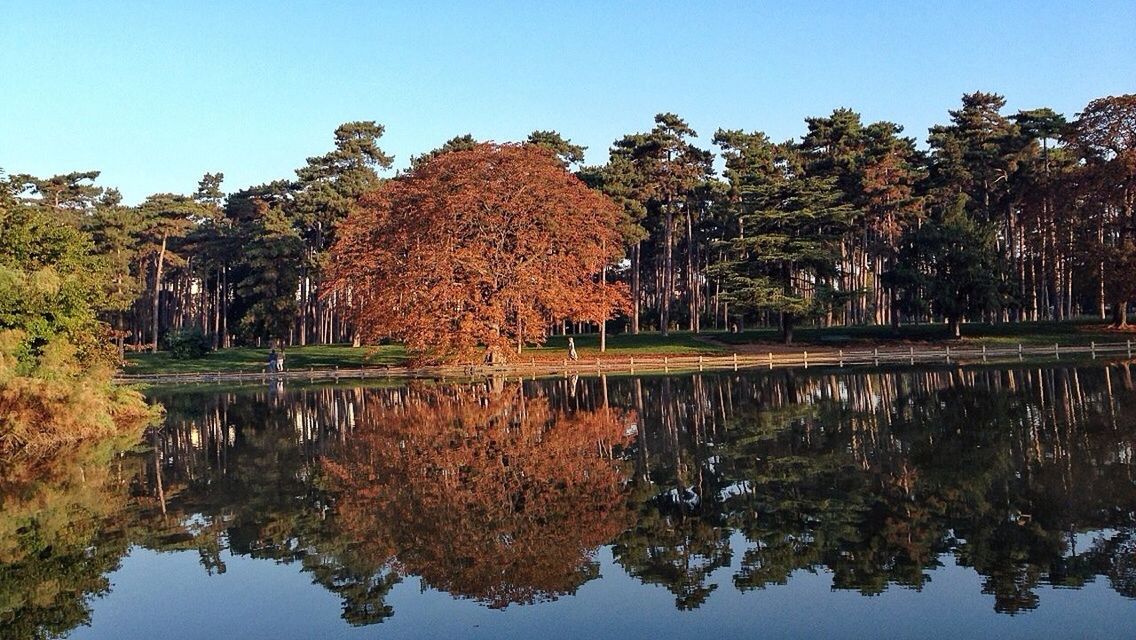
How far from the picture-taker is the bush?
73.4m

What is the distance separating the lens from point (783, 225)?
249 feet

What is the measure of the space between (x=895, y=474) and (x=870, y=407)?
13156mm

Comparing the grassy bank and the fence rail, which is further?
the grassy bank

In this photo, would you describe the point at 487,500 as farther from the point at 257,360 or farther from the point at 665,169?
the point at 665,169

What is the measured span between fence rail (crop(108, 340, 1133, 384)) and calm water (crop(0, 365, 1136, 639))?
98.3 feet

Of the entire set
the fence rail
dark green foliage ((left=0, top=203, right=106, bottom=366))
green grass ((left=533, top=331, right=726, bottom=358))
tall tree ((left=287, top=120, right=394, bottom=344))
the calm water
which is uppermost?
tall tree ((left=287, top=120, right=394, bottom=344))

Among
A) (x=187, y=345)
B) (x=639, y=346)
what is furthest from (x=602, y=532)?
(x=187, y=345)

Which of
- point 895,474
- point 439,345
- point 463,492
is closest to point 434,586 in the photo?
point 463,492

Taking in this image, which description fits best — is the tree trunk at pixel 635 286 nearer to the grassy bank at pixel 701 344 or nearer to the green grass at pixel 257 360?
the grassy bank at pixel 701 344

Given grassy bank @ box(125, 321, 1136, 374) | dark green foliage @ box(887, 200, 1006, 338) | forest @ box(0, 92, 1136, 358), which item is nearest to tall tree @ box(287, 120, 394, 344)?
forest @ box(0, 92, 1136, 358)

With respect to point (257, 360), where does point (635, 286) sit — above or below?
above

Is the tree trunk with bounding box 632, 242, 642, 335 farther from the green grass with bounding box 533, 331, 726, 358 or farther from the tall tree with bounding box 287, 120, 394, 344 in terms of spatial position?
the tall tree with bounding box 287, 120, 394, 344

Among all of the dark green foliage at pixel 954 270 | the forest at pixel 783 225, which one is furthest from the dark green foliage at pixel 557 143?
the dark green foliage at pixel 954 270

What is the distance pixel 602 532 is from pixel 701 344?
59984 mm
